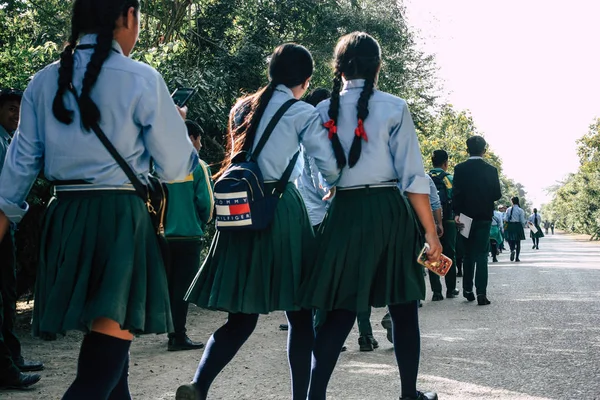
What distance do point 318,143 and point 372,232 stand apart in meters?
0.54

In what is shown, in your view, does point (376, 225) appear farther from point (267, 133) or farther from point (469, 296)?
point (469, 296)

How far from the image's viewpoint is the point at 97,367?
256 cm

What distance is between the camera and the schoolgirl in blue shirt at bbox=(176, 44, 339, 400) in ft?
12.4

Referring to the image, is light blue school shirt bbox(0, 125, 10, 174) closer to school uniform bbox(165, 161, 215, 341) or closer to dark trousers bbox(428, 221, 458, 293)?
school uniform bbox(165, 161, 215, 341)

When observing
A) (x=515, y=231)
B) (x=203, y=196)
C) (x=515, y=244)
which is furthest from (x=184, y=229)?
(x=515, y=244)

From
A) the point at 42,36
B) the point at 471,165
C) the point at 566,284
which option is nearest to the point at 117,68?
the point at 471,165

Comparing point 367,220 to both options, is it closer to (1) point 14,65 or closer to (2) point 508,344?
(2) point 508,344

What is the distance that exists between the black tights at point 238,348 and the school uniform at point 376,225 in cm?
19

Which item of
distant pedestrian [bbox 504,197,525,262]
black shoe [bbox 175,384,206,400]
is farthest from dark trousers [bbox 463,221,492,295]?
distant pedestrian [bbox 504,197,525,262]

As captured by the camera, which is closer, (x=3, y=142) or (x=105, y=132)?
(x=105, y=132)

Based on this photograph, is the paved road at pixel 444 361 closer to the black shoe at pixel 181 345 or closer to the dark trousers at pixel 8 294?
the black shoe at pixel 181 345

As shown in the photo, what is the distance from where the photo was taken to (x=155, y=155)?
108 inches

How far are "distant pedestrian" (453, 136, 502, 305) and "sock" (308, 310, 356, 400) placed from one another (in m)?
5.99

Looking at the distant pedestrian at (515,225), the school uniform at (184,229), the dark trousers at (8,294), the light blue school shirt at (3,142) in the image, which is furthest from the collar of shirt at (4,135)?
the distant pedestrian at (515,225)
